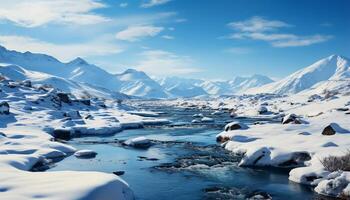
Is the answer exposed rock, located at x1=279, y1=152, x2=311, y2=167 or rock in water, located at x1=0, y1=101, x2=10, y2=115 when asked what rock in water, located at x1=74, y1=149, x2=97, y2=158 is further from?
rock in water, located at x1=0, y1=101, x2=10, y2=115

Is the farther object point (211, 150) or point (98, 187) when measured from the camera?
point (211, 150)

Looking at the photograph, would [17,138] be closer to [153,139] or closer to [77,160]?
[77,160]

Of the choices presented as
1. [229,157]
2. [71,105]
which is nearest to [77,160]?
[229,157]

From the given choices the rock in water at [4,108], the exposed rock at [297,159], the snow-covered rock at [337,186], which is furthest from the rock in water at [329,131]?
the rock in water at [4,108]

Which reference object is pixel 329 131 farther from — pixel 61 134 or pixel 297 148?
pixel 61 134

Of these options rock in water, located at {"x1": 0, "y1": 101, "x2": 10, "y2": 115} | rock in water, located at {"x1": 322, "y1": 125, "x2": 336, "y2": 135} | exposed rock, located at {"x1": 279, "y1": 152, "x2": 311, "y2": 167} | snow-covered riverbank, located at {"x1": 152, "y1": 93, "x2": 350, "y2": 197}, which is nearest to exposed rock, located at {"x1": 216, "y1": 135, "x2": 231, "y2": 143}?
snow-covered riverbank, located at {"x1": 152, "y1": 93, "x2": 350, "y2": 197}

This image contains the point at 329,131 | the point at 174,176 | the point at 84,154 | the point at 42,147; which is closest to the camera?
the point at 174,176

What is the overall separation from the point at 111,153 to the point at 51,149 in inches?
267

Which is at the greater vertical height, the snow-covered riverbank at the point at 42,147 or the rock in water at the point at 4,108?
the rock in water at the point at 4,108

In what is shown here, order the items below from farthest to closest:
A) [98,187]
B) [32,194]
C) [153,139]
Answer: [153,139]
[98,187]
[32,194]

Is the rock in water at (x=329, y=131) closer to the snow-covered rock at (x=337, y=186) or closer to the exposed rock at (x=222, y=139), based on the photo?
the exposed rock at (x=222, y=139)

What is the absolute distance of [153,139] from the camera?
6103 cm

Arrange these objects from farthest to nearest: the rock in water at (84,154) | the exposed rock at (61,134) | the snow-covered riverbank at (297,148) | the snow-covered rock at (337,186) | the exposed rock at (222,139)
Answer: the exposed rock at (61,134) < the exposed rock at (222,139) < the rock in water at (84,154) < the snow-covered riverbank at (297,148) < the snow-covered rock at (337,186)

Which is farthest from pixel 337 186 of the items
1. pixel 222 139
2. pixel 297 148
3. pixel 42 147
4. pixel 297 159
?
pixel 42 147
